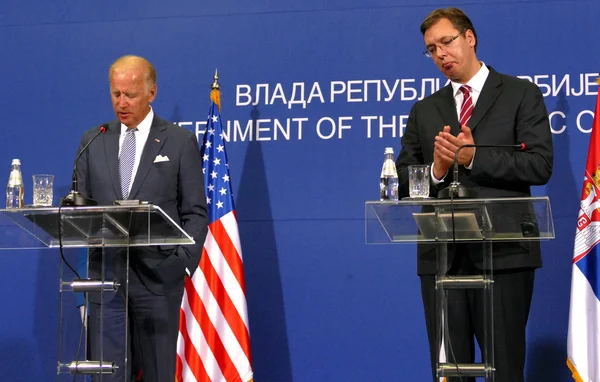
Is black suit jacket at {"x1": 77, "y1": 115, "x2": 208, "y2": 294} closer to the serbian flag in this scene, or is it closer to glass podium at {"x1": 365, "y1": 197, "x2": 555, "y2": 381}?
glass podium at {"x1": 365, "y1": 197, "x2": 555, "y2": 381}

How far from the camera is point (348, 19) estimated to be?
511cm

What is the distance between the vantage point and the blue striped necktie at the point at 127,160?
12.7 feet

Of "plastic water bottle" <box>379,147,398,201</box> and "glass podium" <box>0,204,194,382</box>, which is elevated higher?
"plastic water bottle" <box>379,147,398,201</box>

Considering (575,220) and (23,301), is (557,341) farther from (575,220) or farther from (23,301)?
(23,301)

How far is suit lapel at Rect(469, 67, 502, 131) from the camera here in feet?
11.8

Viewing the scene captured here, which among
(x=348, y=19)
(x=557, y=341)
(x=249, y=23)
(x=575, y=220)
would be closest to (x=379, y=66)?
(x=348, y=19)

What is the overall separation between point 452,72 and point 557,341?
1.62 meters

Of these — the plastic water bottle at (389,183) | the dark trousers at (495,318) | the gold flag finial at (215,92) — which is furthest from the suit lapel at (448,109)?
the gold flag finial at (215,92)

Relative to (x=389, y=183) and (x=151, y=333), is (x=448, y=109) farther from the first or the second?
(x=151, y=333)

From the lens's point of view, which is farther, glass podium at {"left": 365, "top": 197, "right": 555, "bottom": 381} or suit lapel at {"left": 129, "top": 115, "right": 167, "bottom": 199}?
suit lapel at {"left": 129, "top": 115, "right": 167, "bottom": 199}

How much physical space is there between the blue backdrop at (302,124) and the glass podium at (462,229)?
1.73 m

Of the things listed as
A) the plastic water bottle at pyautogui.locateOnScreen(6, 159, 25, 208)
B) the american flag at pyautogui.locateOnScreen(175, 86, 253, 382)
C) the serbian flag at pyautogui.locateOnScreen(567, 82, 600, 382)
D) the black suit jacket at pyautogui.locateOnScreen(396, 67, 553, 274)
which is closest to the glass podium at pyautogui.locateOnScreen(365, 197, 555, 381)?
the black suit jacket at pyautogui.locateOnScreen(396, 67, 553, 274)

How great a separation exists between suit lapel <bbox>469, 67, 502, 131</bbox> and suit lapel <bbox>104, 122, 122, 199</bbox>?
143 centimetres

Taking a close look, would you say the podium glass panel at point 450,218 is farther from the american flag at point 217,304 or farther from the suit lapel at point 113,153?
the american flag at point 217,304
